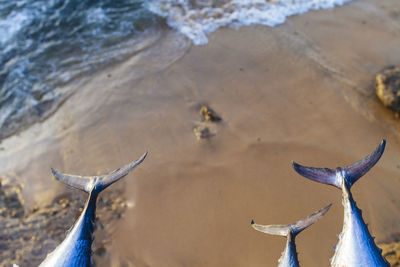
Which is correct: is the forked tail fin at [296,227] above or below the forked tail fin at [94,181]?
below

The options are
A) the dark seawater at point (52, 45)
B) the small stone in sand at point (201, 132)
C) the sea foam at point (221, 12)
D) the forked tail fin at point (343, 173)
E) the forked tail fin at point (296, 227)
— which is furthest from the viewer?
the sea foam at point (221, 12)

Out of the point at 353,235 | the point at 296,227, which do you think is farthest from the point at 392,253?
the point at 296,227

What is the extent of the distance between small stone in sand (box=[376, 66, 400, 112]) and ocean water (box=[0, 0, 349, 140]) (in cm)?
211

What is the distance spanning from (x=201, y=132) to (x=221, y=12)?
301 cm

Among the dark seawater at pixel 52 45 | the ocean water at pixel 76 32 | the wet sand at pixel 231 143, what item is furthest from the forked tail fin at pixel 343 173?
the dark seawater at pixel 52 45

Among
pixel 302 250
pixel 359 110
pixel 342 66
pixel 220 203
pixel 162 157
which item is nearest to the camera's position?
pixel 302 250

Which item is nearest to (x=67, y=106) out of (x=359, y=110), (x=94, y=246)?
(x=94, y=246)

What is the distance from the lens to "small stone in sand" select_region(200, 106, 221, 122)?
3.61 m

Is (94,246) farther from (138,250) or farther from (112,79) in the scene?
(112,79)

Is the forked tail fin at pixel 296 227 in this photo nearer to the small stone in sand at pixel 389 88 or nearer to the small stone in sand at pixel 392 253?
the small stone in sand at pixel 392 253

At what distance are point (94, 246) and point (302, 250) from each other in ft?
6.36

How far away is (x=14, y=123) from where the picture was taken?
3971 mm

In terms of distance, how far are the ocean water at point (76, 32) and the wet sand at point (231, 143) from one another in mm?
378

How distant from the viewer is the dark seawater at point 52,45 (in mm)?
4207
